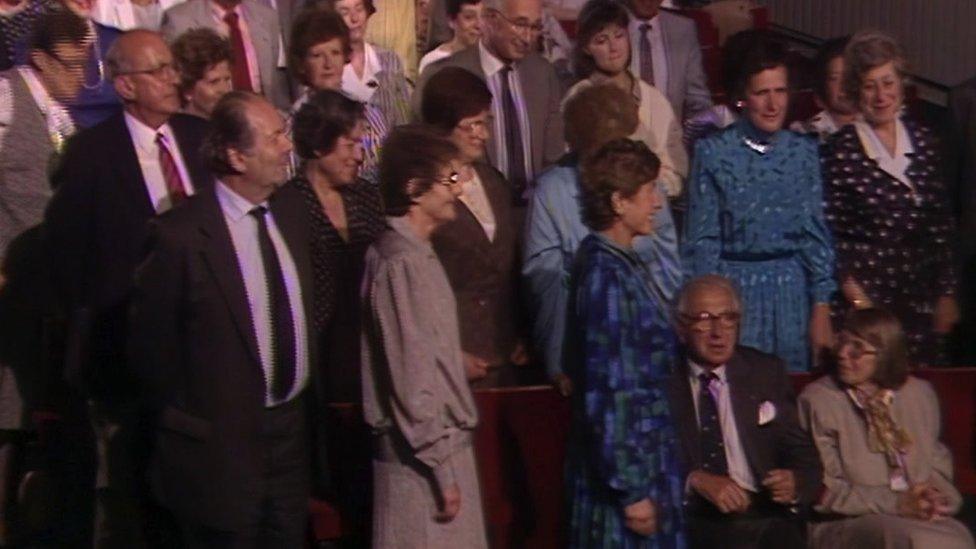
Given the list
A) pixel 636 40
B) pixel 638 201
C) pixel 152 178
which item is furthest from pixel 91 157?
pixel 636 40

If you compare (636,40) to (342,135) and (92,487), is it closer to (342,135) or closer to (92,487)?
(342,135)

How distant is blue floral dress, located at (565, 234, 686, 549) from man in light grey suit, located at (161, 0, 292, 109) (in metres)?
3.23

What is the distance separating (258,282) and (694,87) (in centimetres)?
430

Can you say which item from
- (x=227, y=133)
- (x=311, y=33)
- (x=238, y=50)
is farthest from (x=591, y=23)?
(x=227, y=133)

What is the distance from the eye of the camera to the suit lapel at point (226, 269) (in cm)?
567

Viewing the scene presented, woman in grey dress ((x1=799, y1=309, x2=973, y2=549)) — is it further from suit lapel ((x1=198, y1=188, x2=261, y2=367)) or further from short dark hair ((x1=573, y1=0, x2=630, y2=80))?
suit lapel ((x1=198, y1=188, x2=261, y2=367))

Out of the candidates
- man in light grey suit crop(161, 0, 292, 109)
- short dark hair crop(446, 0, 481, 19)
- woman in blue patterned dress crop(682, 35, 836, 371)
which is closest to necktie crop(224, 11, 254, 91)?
man in light grey suit crop(161, 0, 292, 109)

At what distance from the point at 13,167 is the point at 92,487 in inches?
47.2

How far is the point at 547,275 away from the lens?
7.05m

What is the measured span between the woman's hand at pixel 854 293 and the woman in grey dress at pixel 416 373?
2084 mm

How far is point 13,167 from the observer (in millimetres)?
7301

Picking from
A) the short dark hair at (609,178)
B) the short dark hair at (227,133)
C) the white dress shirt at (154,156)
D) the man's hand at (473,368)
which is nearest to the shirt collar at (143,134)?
the white dress shirt at (154,156)

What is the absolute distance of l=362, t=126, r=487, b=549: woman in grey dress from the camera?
582 cm

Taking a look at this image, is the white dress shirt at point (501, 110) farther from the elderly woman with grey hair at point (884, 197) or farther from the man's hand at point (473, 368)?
the man's hand at point (473, 368)
